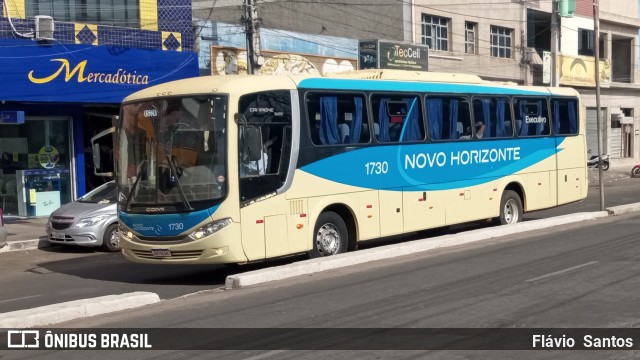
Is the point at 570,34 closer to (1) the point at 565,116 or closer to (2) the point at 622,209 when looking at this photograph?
(2) the point at 622,209

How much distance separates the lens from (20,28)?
20500mm

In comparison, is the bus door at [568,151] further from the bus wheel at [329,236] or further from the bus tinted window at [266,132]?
the bus tinted window at [266,132]

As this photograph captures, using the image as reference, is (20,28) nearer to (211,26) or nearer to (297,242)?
(211,26)

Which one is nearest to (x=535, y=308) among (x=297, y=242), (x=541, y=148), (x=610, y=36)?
(x=297, y=242)

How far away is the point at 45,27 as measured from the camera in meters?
20.6

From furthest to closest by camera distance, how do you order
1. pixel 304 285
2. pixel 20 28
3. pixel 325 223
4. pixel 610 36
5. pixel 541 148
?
1. pixel 610 36
2. pixel 20 28
3. pixel 541 148
4. pixel 325 223
5. pixel 304 285

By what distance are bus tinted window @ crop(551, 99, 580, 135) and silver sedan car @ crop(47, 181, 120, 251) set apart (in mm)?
11017

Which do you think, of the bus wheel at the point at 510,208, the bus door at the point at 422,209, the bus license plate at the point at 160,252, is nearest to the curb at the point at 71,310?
the bus license plate at the point at 160,252

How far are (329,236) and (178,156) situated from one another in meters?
3.25

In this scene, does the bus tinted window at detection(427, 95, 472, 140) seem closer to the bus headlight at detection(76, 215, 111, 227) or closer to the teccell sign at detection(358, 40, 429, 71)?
the bus headlight at detection(76, 215, 111, 227)

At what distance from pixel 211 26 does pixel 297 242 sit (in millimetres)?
13976

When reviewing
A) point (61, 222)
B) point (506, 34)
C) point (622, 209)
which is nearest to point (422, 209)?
point (61, 222)

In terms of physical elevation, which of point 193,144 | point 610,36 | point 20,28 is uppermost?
point 610,36

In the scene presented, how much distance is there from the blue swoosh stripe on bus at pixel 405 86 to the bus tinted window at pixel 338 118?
18 cm
